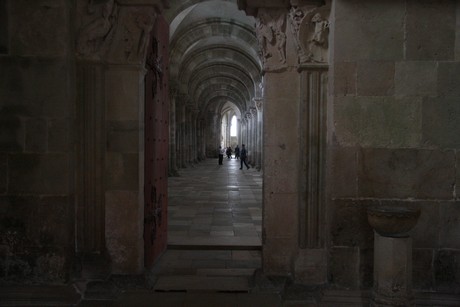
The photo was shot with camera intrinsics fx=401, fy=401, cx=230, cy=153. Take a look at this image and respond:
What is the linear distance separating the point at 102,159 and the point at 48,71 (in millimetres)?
991

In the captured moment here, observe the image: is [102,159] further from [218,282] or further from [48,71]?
[218,282]

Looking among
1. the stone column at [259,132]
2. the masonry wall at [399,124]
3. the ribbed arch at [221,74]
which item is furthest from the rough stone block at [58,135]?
the ribbed arch at [221,74]

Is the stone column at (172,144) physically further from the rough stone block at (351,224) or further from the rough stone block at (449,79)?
the rough stone block at (449,79)

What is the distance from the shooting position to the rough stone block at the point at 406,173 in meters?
3.80

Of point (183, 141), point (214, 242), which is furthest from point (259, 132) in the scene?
point (214, 242)

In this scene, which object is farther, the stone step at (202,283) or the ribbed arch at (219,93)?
the ribbed arch at (219,93)

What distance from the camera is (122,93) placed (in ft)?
13.6

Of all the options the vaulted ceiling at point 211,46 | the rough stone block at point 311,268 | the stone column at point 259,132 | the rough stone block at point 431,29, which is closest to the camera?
the rough stone block at point 431,29

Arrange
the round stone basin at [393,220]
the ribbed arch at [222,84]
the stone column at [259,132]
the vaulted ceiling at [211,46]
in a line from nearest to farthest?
the round stone basin at [393,220]
the vaulted ceiling at [211,46]
the stone column at [259,132]
the ribbed arch at [222,84]

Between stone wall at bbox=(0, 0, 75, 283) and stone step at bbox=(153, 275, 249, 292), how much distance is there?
1.02 meters

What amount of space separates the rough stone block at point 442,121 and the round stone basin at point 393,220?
835mm

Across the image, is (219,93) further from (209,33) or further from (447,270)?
(447,270)

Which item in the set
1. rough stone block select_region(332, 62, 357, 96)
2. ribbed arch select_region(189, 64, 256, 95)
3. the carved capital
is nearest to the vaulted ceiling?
ribbed arch select_region(189, 64, 256, 95)

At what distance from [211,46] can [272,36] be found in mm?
14882
